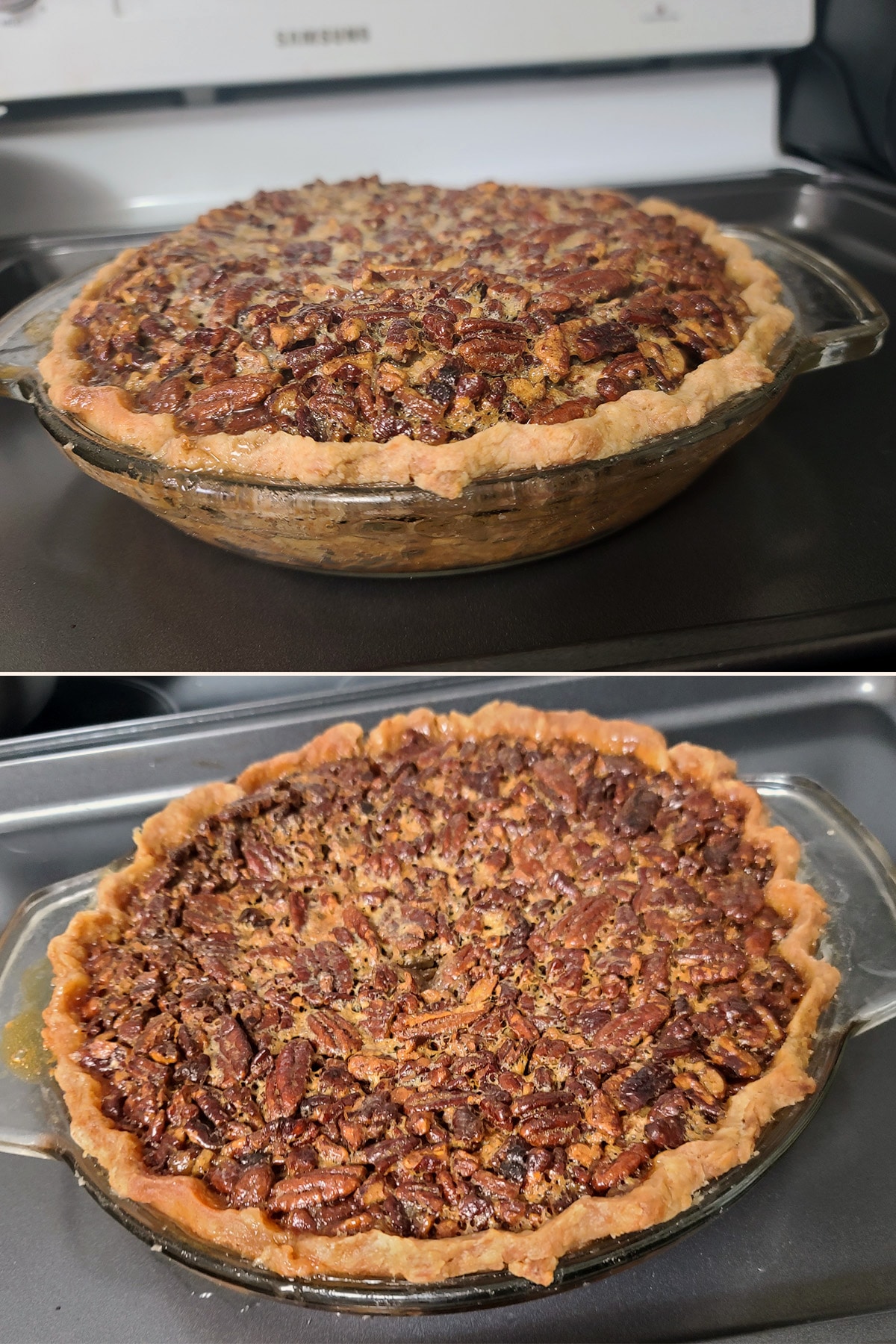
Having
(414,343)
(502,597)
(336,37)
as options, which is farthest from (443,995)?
(336,37)

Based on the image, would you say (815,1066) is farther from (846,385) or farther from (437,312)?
(846,385)

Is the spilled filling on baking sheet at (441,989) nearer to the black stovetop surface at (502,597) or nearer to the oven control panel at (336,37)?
the black stovetop surface at (502,597)

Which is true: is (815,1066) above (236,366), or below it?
A: below

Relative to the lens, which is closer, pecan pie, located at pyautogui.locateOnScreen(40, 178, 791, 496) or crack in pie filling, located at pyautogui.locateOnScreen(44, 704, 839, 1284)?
crack in pie filling, located at pyautogui.locateOnScreen(44, 704, 839, 1284)

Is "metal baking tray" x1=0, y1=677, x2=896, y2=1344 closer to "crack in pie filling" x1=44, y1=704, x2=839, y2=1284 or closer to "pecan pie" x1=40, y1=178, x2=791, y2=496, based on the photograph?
"crack in pie filling" x1=44, y1=704, x2=839, y2=1284

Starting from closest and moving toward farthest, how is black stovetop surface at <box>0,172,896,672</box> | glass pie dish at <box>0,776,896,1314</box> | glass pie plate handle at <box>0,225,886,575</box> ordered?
1. glass pie dish at <box>0,776,896,1314</box>
2. glass pie plate handle at <box>0,225,886,575</box>
3. black stovetop surface at <box>0,172,896,672</box>

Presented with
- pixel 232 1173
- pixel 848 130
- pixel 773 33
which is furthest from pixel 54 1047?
pixel 848 130

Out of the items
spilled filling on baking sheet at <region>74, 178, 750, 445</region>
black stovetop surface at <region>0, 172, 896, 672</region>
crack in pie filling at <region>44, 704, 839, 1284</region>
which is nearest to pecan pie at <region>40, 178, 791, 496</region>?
spilled filling on baking sheet at <region>74, 178, 750, 445</region>
